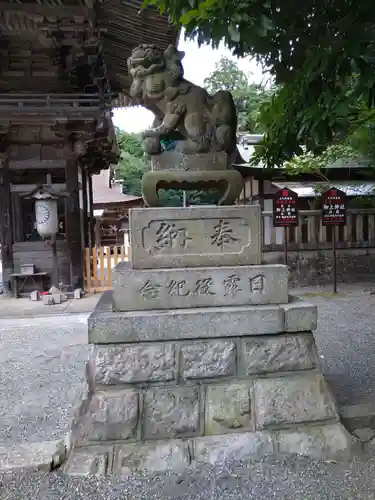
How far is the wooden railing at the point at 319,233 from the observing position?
31.2 ft

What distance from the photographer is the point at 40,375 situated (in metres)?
4.43

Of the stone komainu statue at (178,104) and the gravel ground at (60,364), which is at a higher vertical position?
the stone komainu statue at (178,104)

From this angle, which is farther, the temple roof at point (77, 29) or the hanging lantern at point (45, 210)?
the hanging lantern at point (45, 210)

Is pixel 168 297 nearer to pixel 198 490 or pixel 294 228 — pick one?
pixel 198 490

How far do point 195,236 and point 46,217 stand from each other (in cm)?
626

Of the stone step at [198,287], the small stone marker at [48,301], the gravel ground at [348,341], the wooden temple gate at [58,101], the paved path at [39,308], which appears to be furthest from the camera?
the small stone marker at [48,301]

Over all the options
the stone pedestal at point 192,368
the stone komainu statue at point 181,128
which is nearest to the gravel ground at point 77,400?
the stone pedestal at point 192,368

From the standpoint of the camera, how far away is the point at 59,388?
4.03 metres

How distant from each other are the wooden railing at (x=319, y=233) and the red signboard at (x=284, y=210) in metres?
1.04

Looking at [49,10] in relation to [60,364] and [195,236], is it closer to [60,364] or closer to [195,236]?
[60,364]

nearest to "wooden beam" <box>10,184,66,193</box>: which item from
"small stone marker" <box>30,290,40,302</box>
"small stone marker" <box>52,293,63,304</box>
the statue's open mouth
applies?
A: "small stone marker" <box>30,290,40,302</box>

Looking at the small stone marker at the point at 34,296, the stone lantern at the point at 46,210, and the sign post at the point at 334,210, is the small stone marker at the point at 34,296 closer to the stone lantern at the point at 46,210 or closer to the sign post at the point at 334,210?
the stone lantern at the point at 46,210

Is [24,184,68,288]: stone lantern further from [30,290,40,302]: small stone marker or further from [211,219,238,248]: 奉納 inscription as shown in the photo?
[211,219,238,248]: 奉納 inscription

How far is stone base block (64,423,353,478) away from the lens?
2.41m
